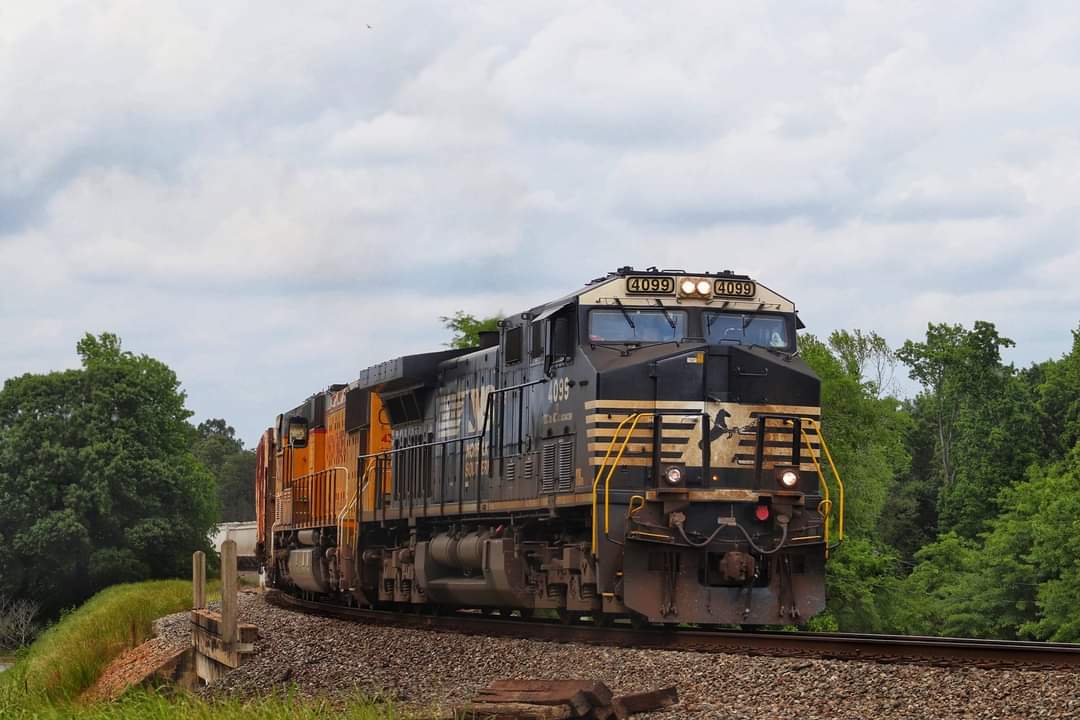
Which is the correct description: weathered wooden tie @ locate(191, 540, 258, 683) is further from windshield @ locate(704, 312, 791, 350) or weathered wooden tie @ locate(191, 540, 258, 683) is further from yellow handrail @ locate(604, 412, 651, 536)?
windshield @ locate(704, 312, 791, 350)

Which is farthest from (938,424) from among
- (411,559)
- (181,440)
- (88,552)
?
(411,559)

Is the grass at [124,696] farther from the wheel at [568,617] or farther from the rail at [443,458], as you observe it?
the rail at [443,458]

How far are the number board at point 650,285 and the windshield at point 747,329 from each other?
0.49 meters

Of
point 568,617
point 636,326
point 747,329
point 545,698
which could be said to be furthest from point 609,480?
point 545,698

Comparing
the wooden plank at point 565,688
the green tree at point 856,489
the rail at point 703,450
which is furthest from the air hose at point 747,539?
the green tree at point 856,489

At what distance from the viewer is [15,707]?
16219 mm

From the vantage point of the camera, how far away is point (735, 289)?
14703 millimetres

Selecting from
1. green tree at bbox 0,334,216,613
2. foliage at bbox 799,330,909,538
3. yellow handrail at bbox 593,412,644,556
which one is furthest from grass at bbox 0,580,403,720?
foliage at bbox 799,330,909,538

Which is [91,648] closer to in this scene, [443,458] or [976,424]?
[443,458]

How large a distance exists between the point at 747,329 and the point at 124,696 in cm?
826

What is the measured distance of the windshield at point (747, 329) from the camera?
14484 mm

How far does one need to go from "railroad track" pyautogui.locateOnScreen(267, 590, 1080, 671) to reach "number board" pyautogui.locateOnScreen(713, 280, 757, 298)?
346 centimetres

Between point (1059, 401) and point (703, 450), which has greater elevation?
point (1059, 401)

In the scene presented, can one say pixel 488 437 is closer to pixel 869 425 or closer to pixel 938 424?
pixel 869 425
